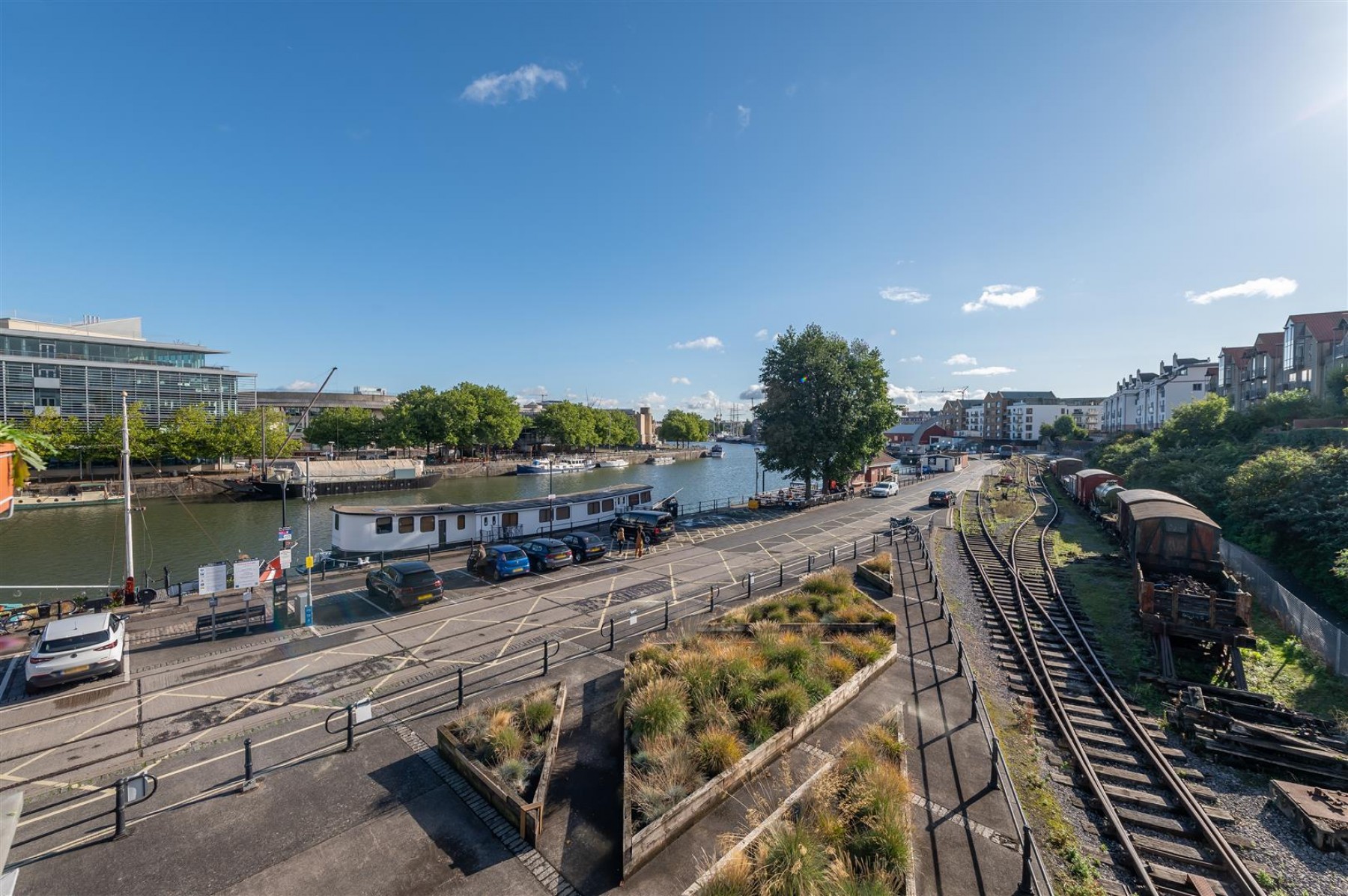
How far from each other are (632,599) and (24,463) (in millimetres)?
15872

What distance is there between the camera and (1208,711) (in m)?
12.3

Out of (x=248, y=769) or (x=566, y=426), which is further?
(x=566, y=426)

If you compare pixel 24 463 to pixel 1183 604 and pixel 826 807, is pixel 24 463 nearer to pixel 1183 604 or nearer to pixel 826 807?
pixel 826 807

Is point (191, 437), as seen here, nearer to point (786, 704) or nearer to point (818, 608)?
point (818, 608)

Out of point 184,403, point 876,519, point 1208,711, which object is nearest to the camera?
point 1208,711

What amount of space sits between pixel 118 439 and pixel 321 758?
70897 millimetres

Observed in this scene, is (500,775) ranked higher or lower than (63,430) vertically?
lower

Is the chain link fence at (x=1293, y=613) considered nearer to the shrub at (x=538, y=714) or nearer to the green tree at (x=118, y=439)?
the shrub at (x=538, y=714)

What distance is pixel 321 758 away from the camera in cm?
1012

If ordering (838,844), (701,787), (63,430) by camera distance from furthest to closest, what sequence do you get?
(63,430) → (701,787) → (838,844)

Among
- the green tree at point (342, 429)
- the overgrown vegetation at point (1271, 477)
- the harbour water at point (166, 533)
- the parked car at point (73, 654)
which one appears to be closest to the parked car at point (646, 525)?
the harbour water at point (166, 533)

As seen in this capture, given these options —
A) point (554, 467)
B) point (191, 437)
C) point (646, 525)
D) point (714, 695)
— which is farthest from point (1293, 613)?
point (191, 437)

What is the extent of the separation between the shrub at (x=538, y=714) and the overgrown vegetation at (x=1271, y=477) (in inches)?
948

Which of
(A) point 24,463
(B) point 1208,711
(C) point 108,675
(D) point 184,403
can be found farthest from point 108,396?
(B) point 1208,711
